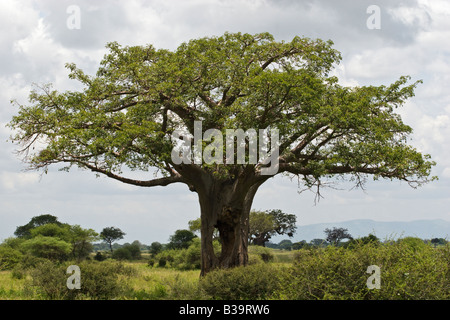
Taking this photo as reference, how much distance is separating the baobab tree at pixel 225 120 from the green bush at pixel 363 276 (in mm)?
6550

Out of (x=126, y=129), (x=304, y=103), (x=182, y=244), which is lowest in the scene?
(x=182, y=244)

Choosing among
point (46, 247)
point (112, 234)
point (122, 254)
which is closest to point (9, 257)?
point (46, 247)

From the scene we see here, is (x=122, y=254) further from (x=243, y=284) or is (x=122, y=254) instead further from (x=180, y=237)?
(x=243, y=284)

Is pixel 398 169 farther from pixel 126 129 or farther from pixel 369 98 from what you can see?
pixel 126 129

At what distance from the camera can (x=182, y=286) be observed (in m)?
15.9

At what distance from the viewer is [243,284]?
14.7 meters

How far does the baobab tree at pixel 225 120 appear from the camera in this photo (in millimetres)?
17609

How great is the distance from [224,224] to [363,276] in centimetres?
1105

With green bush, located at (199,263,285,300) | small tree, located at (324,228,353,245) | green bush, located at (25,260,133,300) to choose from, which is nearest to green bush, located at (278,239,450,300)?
green bush, located at (199,263,285,300)

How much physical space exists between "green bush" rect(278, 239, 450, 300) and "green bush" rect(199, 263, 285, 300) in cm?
281

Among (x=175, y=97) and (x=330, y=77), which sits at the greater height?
(x=330, y=77)

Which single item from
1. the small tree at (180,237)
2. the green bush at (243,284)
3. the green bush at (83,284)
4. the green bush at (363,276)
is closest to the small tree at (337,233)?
the small tree at (180,237)

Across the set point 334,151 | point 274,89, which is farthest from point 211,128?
point 334,151

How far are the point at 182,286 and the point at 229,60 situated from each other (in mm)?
10178
